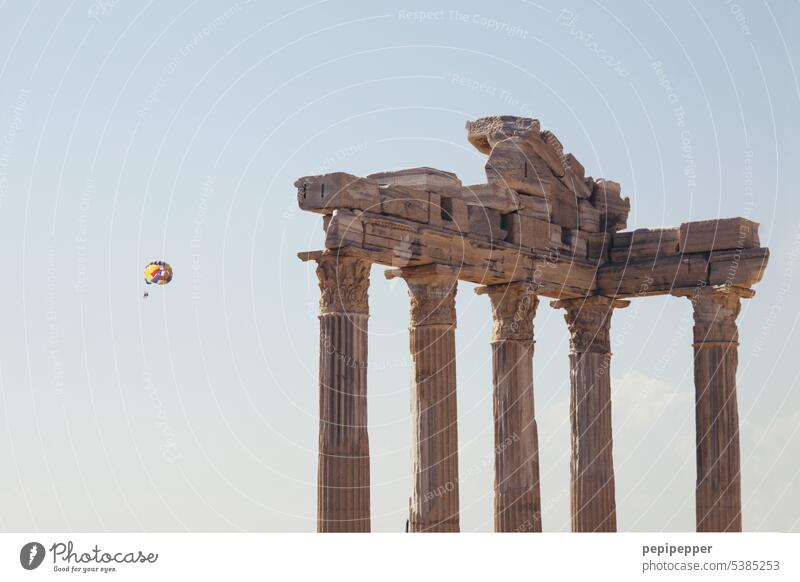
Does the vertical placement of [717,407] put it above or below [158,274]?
below

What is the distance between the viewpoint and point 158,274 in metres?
54.9

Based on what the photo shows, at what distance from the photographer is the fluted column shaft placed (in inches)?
1973

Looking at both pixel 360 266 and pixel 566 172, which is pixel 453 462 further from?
pixel 566 172

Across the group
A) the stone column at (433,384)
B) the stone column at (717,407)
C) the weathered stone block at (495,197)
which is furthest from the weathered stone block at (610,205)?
the stone column at (433,384)

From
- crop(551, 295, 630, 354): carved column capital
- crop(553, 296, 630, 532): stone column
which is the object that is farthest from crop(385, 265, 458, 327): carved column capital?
crop(553, 296, 630, 532): stone column

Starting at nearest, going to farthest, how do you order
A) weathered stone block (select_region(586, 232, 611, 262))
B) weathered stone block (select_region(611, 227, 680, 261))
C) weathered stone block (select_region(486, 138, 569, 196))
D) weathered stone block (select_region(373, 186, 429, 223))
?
weathered stone block (select_region(373, 186, 429, 223)), weathered stone block (select_region(486, 138, 569, 196)), weathered stone block (select_region(611, 227, 680, 261)), weathered stone block (select_region(586, 232, 611, 262))

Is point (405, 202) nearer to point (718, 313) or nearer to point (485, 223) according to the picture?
point (485, 223)

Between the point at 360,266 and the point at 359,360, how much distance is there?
81.2 inches

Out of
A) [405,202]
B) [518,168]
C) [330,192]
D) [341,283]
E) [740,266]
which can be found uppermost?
[518,168]

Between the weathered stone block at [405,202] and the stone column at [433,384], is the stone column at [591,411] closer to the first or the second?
the stone column at [433,384]

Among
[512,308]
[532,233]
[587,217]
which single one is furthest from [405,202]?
[587,217]

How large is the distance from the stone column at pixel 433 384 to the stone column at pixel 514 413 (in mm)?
3326

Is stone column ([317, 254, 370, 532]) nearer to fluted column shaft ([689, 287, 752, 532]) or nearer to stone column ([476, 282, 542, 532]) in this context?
stone column ([476, 282, 542, 532])

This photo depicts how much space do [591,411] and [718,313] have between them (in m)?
4.53
